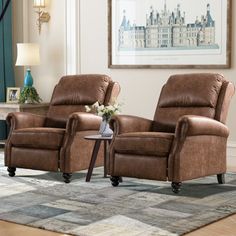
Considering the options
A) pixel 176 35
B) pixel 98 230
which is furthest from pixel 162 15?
pixel 98 230

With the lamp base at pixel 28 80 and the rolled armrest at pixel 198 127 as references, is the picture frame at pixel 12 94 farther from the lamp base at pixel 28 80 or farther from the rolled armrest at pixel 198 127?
the rolled armrest at pixel 198 127

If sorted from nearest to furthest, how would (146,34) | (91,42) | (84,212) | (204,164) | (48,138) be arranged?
(84,212) < (204,164) < (48,138) < (146,34) < (91,42)

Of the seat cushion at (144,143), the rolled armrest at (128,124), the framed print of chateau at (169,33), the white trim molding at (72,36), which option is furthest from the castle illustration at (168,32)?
the seat cushion at (144,143)

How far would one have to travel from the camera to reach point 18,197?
171 inches

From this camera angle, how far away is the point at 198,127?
454cm

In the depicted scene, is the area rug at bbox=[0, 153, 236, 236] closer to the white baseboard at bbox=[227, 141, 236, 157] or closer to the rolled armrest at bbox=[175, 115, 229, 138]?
the rolled armrest at bbox=[175, 115, 229, 138]

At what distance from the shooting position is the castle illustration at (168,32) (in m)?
6.13

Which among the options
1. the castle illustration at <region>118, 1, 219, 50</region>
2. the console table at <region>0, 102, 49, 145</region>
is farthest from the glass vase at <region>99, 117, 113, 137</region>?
the console table at <region>0, 102, 49, 145</region>

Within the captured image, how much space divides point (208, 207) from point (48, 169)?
5.36 feet

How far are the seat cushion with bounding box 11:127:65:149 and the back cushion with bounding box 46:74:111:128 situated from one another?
46cm

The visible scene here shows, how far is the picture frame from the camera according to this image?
7.25 m

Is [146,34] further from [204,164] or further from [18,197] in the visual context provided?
[18,197]

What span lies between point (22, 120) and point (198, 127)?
5.77 feet

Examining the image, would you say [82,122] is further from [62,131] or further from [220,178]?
[220,178]
